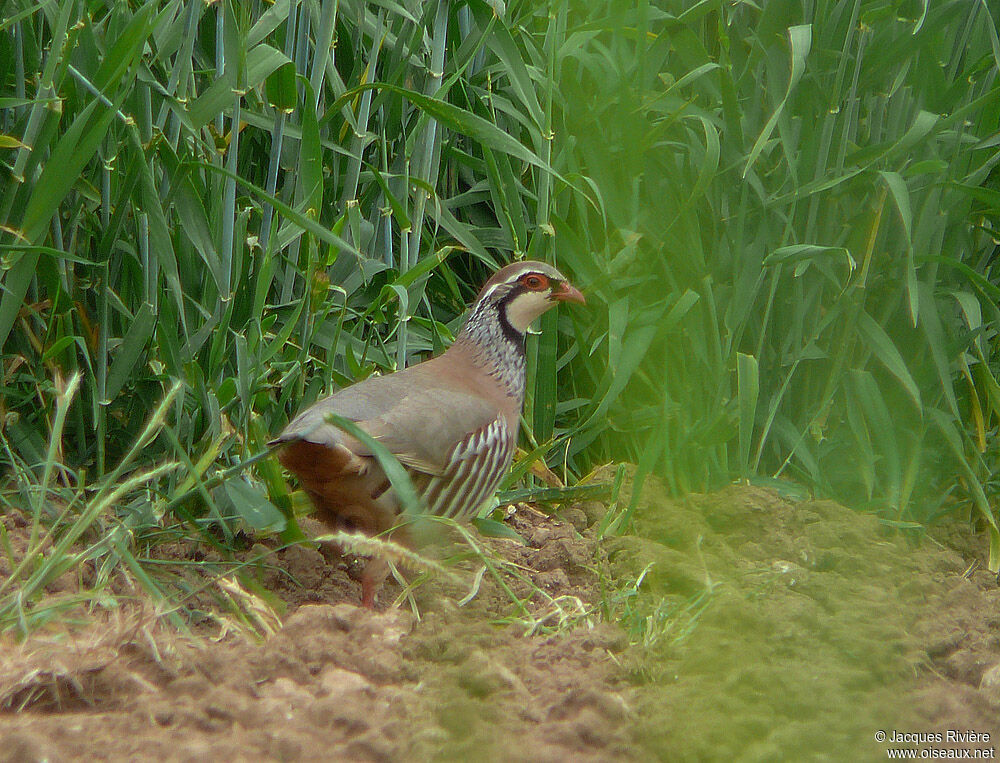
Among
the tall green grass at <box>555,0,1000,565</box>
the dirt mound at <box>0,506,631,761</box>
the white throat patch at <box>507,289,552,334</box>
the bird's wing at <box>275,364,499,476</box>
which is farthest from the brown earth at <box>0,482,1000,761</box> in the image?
the white throat patch at <box>507,289,552,334</box>

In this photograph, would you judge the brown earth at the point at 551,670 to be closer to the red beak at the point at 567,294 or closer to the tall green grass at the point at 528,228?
the tall green grass at the point at 528,228

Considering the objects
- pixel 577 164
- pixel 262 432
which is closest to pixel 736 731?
pixel 262 432

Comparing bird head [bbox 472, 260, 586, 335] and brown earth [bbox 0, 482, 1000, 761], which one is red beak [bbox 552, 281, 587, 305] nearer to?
bird head [bbox 472, 260, 586, 335]

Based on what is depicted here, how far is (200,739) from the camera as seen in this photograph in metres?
1.52

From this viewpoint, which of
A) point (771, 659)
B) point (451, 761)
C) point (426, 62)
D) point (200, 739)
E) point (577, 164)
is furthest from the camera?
point (577, 164)

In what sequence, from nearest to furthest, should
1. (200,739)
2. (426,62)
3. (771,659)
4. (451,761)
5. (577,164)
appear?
(451,761) → (200,739) → (771,659) → (426,62) → (577,164)

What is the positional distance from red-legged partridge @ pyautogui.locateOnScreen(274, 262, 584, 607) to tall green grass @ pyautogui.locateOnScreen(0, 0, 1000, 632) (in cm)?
15

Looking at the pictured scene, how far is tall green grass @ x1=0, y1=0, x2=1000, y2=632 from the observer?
271 cm

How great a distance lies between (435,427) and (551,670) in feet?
3.46

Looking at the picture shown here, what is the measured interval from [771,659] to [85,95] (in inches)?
79.0

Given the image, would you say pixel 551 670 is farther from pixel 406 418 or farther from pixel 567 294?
pixel 567 294

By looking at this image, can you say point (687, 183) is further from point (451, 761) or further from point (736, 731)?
point (451, 761)

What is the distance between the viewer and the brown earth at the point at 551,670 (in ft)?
4.99

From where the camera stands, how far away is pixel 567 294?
10.8 ft
